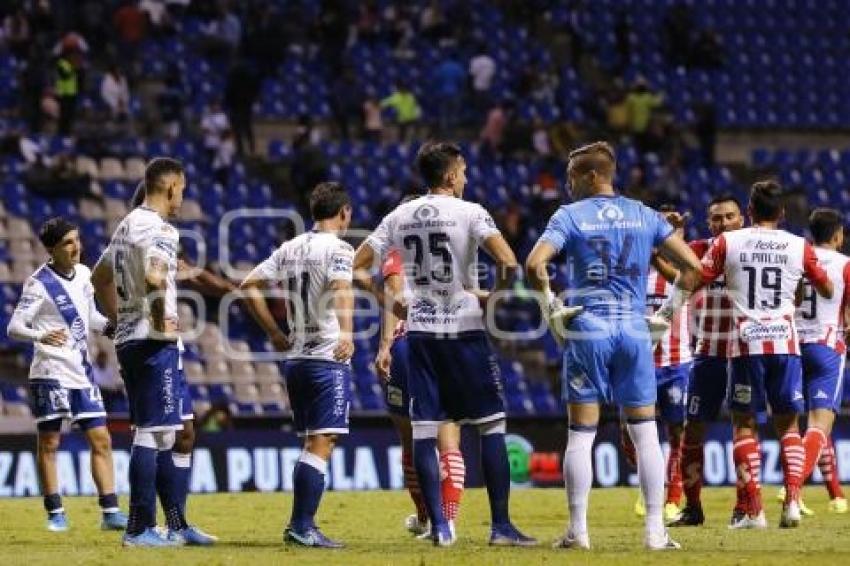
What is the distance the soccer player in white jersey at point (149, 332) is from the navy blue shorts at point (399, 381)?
6.64 feet

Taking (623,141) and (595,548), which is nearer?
(595,548)

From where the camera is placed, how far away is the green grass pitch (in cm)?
1305

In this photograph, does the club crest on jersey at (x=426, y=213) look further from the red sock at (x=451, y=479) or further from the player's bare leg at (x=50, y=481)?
the player's bare leg at (x=50, y=481)

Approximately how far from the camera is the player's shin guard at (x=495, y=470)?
13.9m

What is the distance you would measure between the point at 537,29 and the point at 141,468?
2571 cm

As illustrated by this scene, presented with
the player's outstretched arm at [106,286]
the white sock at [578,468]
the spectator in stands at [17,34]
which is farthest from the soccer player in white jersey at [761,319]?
the spectator in stands at [17,34]

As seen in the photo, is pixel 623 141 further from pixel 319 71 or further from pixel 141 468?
pixel 141 468

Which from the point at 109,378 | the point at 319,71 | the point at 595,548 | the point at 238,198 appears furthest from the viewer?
the point at 319,71

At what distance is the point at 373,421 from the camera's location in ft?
92.6

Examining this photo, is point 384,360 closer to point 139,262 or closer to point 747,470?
point 139,262

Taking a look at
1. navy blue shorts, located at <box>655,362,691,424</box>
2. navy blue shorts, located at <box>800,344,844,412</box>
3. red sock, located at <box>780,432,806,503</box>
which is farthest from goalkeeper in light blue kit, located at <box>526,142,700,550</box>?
navy blue shorts, located at <box>800,344,844,412</box>

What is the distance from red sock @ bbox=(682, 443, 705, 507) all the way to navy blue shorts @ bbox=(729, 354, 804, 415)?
98cm

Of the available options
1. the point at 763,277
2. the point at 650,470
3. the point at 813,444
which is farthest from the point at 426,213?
the point at 813,444

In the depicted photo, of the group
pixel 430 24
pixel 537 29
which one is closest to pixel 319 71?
pixel 430 24
